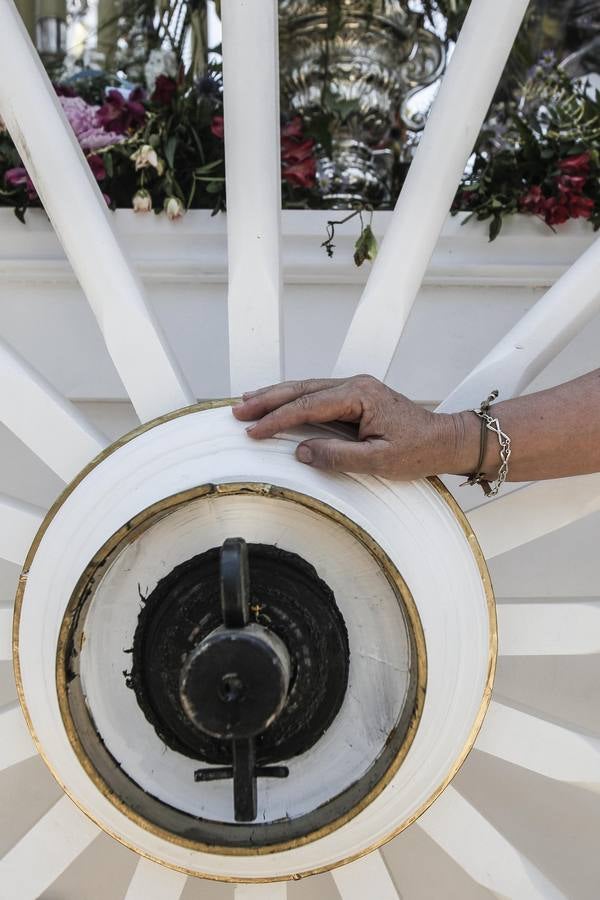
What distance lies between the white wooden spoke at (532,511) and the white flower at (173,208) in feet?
2.15

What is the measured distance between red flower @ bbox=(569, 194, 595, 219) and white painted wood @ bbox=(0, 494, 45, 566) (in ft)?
2.79

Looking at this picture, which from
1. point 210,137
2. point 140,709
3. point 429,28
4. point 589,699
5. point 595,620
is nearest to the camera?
point 140,709

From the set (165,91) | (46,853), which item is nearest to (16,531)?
(46,853)

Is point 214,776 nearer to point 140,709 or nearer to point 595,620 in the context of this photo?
point 140,709

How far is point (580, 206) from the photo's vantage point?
1308mm

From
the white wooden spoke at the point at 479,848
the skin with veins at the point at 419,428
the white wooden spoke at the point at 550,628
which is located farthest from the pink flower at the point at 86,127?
the white wooden spoke at the point at 479,848

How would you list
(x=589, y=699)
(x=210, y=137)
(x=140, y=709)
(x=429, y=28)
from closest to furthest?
(x=140, y=709)
(x=589, y=699)
(x=210, y=137)
(x=429, y=28)

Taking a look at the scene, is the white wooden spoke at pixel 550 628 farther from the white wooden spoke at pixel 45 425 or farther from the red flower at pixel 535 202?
the red flower at pixel 535 202

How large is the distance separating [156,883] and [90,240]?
0.66 meters

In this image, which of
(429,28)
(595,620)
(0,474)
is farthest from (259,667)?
(429,28)

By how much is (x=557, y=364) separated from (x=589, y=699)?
473mm

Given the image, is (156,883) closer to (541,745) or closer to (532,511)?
(541,745)

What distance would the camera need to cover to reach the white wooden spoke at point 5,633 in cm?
95

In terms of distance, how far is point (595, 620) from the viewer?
Result: 0.94 m
